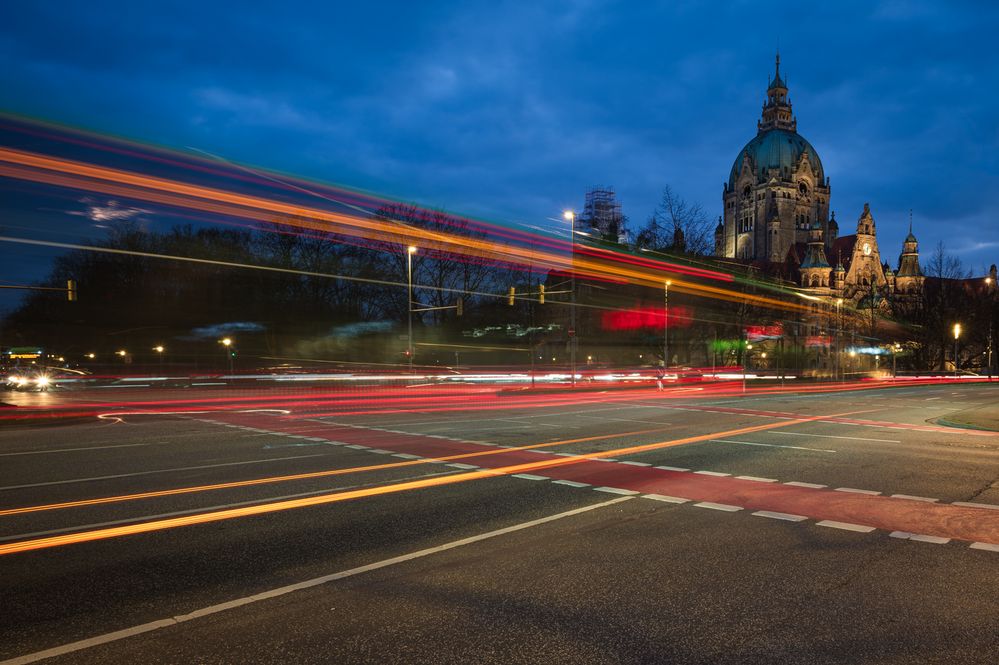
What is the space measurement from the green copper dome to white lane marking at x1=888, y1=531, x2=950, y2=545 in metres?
147

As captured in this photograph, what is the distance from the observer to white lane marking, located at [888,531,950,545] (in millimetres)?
6464

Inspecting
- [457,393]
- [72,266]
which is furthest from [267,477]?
[72,266]

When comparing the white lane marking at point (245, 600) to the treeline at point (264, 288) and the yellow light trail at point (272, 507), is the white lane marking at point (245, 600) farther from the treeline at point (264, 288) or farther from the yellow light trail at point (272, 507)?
the treeline at point (264, 288)

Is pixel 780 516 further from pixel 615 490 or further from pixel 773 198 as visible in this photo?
pixel 773 198

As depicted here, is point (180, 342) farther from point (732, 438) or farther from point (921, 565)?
point (921, 565)

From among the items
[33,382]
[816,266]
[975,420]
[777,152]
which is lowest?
[975,420]

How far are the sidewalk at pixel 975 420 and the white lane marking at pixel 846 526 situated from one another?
13139 mm

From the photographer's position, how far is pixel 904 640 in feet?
13.8

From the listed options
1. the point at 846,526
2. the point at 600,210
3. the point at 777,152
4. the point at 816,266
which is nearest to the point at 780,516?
the point at 846,526

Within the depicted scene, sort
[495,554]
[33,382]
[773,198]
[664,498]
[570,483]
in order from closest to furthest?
[495,554] → [664,498] → [570,483] → [33,382] → [773,198]

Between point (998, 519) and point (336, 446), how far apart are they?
1074cm

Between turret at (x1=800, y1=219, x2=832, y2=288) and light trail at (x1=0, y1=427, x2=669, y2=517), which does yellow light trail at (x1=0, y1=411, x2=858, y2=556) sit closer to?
light trail at (x1=0, y1=427, x2=669, y2=517)

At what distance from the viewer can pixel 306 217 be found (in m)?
30.4

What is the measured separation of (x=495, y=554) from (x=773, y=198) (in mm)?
146293
